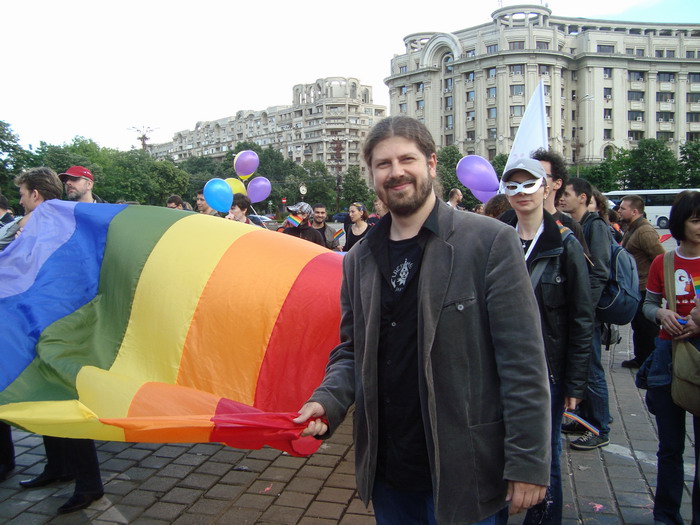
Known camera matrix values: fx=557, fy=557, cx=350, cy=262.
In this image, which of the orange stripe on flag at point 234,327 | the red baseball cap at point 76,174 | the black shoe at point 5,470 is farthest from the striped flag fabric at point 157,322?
the black shoe at point 5,470

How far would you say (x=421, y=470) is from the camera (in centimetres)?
201

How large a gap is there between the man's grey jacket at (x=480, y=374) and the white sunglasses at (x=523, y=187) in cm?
126

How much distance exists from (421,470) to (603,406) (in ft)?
11.1

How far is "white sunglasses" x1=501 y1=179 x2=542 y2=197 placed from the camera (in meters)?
3.09

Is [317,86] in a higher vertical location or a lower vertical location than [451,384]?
higher

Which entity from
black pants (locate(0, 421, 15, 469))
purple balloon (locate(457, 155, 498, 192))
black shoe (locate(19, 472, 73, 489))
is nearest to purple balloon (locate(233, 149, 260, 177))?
purple balloon (locate(457, 155, 498, 192))

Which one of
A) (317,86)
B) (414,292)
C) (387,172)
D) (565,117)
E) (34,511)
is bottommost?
(34,511)

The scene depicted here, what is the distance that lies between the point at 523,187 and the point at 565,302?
2.24ft

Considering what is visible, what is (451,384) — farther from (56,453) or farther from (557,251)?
(56,453)

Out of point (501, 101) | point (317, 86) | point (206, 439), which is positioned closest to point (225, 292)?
point (206, 439)

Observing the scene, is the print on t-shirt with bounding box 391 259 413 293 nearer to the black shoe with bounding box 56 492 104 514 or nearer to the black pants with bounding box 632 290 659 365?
the black shoe with bounding box 56 492 104 514

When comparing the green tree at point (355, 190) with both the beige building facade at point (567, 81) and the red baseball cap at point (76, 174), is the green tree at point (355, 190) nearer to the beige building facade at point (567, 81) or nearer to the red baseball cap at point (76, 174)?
the beige building facade at point (567, 81)

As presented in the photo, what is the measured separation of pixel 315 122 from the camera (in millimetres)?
128000

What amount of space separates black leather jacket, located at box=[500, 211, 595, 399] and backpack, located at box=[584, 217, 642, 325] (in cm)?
93
